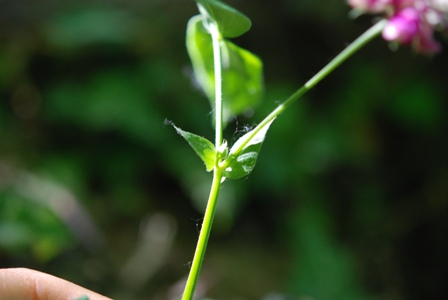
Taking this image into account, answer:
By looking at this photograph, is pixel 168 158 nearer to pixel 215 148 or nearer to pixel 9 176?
pixel 9 176

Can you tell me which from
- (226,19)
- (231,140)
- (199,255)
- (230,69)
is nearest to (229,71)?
(230,69)

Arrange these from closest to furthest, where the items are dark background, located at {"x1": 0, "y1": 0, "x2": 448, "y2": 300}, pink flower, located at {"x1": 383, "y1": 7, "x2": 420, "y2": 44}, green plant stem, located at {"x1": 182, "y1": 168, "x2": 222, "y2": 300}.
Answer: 1. green plant stem, located at {"x1": 182, "y1": 168, "x2": 222, "y2": 300}
2. pink flower, located at {"x1": 383, "y1": 7, "x2": 420, "y2": 44}
3. dark background, located at {"x1": 0, "y1": 0, "x2": 448, "y2": 300}

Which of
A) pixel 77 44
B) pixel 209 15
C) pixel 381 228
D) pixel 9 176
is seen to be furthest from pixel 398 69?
pixel 209 15

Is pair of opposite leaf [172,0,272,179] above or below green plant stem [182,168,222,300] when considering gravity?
above

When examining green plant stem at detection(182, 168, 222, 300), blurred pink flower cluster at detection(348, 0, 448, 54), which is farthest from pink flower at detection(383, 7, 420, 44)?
green plant stem at detection(182, 168, 222, 300)

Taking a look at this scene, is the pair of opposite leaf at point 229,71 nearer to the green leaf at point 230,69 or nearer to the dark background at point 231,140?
the green leaf at point 230,69

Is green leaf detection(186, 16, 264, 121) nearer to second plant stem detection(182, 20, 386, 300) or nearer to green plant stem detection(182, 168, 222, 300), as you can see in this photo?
second plant stem detection(182, 20, 386, 300)

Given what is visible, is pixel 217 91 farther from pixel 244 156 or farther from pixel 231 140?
pixel 231 140

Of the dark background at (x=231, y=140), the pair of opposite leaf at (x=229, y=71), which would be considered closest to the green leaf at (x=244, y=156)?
the pair of opposite leaf at (x=229, y=71)

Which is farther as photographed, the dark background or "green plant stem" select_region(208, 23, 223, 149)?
the dark background
